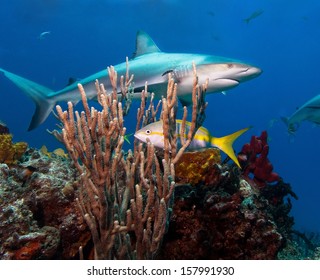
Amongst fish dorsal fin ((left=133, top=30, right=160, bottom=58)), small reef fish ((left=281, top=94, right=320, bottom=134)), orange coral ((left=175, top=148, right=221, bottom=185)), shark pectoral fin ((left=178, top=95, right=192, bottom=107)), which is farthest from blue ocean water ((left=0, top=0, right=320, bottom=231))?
orange coral ((left=175, top=148, right=221, bottom=185))

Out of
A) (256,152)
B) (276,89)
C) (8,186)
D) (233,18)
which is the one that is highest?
(276,89)

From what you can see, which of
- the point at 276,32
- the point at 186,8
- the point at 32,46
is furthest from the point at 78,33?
the point at 276,32

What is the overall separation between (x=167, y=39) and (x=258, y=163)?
66.7 m

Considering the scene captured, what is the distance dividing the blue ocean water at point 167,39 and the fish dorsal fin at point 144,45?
11.2m

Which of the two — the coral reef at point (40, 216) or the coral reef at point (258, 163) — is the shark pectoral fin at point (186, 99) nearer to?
the coral reef at point (258, 163)

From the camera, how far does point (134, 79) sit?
5.38 metres

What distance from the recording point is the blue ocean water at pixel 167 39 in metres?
50.0

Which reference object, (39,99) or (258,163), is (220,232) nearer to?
(258,163)

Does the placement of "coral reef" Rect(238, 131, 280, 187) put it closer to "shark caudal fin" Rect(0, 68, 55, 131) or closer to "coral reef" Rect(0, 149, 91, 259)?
"coral reef" Rect(0, 149, 91, 259)

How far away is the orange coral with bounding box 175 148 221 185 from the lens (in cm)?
425

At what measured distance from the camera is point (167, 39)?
220ft

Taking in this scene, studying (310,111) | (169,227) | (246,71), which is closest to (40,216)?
(169,227)
